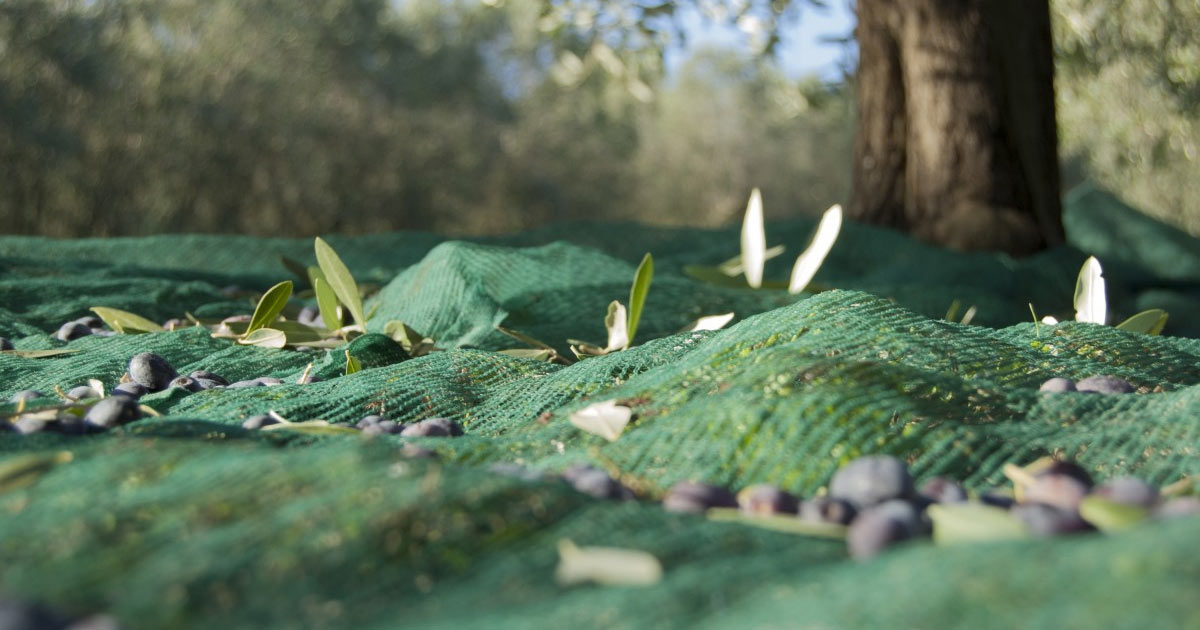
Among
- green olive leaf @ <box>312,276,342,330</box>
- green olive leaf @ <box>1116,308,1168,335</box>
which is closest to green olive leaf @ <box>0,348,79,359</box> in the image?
green olive leaf @ <box>312,276,342,330</box>

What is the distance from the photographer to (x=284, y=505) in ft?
2.56

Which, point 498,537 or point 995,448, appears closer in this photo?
point 498,537

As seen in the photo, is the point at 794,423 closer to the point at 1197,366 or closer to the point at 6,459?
the point at 6,459

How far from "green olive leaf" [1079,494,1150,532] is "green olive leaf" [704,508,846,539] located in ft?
0.57

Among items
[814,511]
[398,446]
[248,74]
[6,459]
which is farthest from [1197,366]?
[248,74]

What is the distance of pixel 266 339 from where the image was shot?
1859 mm

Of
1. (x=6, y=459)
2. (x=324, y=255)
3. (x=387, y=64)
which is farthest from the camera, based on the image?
(x=387, y=64)

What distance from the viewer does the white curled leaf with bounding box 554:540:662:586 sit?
0.69 metres

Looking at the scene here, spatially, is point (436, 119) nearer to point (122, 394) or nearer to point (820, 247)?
point (820, 247)

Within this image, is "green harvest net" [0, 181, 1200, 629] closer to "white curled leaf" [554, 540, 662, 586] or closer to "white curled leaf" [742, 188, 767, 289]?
"white curled leaf" [554, 540, 662, 586]

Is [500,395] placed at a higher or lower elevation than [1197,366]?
higher

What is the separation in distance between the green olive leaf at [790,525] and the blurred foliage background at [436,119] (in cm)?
504

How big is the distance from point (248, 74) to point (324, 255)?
10.8m

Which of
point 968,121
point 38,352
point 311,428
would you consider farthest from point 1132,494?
point 968,121
